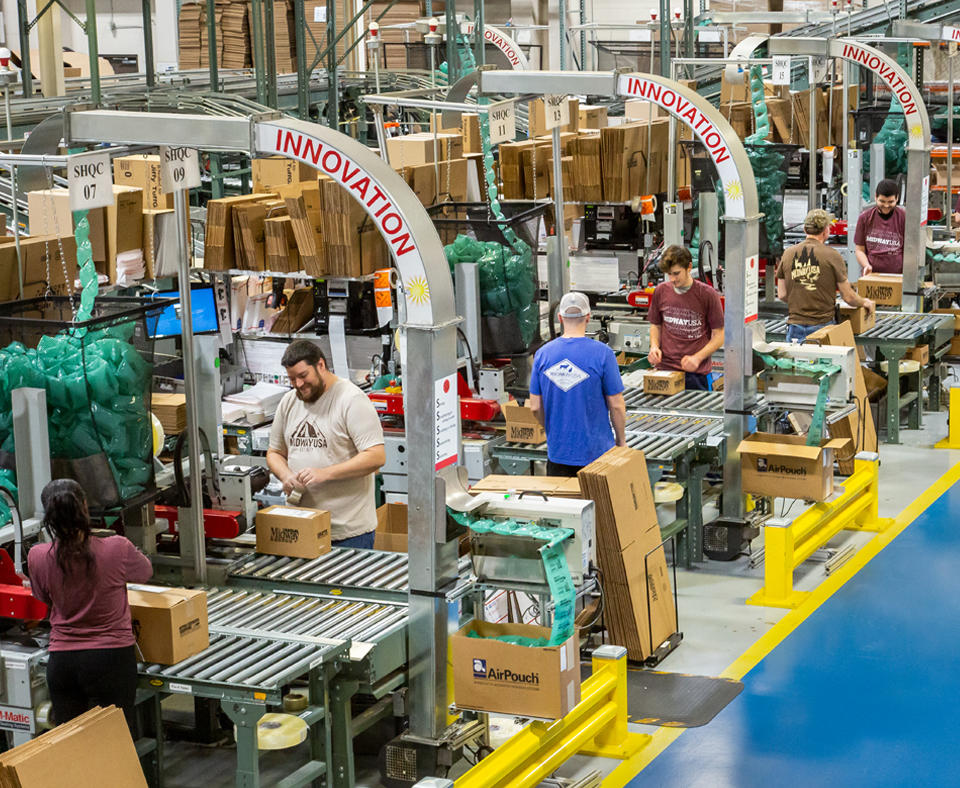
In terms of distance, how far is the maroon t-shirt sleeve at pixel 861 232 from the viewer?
500 inches

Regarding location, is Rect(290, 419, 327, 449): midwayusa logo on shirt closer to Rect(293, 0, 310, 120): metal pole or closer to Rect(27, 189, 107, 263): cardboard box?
Rect(27, 189, 107, 263): cardboard box

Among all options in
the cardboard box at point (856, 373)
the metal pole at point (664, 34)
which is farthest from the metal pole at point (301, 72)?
the cardboard box at point (856, 373)

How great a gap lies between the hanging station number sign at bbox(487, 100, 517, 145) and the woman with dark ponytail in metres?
4.36

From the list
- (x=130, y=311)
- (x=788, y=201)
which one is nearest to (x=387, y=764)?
(x=130, y=311)

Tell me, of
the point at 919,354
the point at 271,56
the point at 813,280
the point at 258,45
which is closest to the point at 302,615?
the point at 813,280

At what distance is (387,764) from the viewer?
5.90 meters

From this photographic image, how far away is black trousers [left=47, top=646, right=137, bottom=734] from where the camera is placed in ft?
17.1

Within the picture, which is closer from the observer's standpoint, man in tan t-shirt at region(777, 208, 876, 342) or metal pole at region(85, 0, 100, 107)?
man in tan t-shirt at region(777, 208, 876, 342)

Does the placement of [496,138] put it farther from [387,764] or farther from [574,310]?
[387,764]

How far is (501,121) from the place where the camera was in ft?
29.6

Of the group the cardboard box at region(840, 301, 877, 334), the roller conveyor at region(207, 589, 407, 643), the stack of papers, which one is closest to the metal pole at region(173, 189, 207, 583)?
the roller conveyor at region(207, 589, 407, 643)

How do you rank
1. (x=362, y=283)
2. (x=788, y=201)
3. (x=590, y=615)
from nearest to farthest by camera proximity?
(x=590, y=615)
(x=362, y=283)
(x=788, y=201)

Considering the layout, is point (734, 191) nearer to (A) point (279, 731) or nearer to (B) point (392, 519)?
(B) point (392, 519)

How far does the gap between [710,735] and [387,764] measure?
1.64 meters
